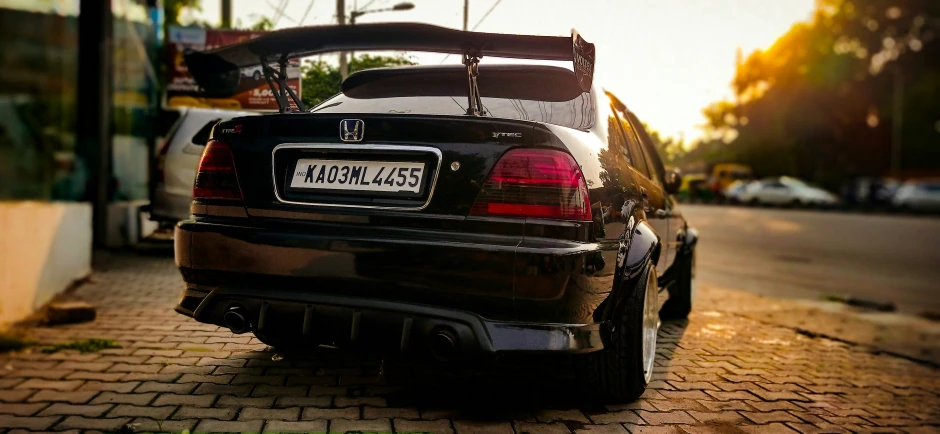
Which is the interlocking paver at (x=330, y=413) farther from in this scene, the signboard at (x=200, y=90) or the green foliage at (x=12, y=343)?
the green foliage at (x=12, y=343)

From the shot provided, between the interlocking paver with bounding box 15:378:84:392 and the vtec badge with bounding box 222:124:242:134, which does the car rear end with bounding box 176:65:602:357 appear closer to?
the vtec badge with bounding box 222:124:242:134

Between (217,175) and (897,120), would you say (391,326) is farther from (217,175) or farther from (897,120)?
(897,120)

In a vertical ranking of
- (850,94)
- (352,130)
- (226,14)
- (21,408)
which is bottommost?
(21,408)

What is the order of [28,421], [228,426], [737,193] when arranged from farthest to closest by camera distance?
[737,193], [28,421], [228,426]

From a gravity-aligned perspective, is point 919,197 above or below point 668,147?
below

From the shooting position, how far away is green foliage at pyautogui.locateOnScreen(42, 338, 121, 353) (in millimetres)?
4506

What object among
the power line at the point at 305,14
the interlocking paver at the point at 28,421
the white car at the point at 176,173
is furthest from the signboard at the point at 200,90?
the interlocking paver at the point at 28,421

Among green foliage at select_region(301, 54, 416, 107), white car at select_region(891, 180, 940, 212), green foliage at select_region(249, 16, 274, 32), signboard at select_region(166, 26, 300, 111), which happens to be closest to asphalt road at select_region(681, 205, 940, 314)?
signboard at select_region(166, 26, 300, 111)

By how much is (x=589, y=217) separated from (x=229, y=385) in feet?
5.82

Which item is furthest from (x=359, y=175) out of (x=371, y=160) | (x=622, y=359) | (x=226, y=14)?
(x=226, y=14)

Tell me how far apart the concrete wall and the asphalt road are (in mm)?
7405

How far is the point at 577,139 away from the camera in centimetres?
320

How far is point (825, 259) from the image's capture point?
16.2m

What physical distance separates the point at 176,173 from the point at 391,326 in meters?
6.06
